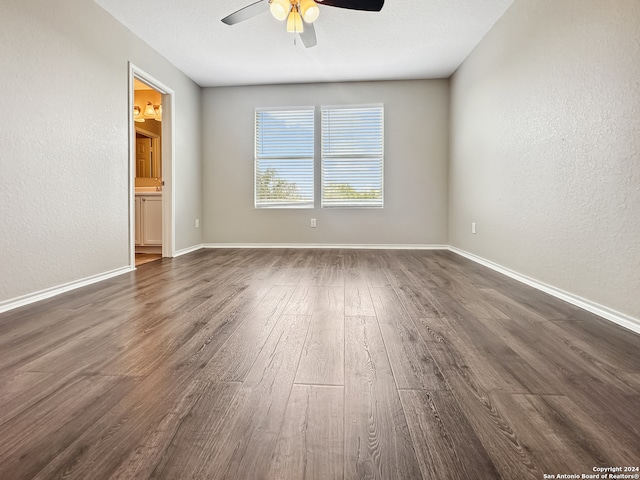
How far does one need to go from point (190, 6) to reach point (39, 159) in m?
1.94

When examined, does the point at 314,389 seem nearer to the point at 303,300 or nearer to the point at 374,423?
the point at 374,423

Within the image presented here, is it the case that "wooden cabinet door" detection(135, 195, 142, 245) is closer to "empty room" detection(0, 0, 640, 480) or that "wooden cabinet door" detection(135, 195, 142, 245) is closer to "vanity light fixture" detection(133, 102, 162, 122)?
"empty room" detection(0, 0, 640, 480)

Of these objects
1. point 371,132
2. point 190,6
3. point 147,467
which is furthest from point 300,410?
point 371,132

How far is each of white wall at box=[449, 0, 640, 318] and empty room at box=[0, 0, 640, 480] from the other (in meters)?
0.02

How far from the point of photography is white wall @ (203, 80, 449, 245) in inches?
202

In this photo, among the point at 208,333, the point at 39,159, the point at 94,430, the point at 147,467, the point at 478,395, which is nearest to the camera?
the point at 147,467

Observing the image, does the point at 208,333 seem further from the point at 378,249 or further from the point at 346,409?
the point at 378,249

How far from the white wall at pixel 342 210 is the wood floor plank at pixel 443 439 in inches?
168

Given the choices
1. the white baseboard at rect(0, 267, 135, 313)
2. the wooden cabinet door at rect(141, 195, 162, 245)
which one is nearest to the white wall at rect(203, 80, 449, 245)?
the wooden cabinet door at rect(141, 195, 162, 245)

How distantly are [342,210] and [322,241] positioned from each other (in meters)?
0.58

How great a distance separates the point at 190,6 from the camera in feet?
10.4

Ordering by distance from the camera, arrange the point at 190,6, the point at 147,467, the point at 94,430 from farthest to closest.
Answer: the point at 190,6 → the point at 94,430 → the point at 147,467

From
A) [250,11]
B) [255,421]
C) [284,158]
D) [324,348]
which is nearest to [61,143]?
[250,11]

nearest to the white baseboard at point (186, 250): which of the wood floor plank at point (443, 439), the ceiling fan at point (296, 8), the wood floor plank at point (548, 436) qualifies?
the ceiling fan at point (296, 8)
